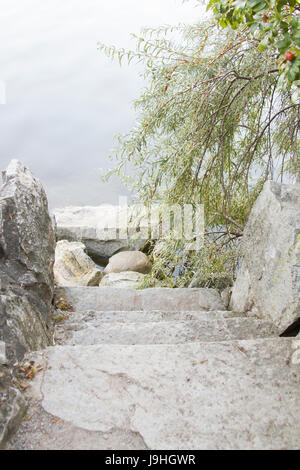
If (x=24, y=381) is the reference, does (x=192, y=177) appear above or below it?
above

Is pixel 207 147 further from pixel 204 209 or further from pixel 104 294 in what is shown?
pixel 104 294

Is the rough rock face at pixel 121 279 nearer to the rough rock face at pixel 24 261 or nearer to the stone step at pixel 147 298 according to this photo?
the stone step at pixel 147 298

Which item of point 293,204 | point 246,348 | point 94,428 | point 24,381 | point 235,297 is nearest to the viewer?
point 94,428

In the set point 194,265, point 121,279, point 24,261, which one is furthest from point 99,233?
point 24,261

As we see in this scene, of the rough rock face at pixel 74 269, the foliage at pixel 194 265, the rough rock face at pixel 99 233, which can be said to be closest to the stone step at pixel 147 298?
the foliage at pixel 194 265

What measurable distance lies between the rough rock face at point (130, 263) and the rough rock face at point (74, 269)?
1.00 feet

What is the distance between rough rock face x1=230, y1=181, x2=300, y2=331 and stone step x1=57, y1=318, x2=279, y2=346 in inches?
5.1

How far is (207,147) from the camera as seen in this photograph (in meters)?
3.00

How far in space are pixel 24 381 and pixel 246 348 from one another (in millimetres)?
883

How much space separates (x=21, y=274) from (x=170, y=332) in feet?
2.71

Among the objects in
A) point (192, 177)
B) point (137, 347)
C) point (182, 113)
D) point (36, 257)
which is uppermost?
point (182, 113)

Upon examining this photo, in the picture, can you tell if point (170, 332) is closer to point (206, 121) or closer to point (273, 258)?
point (273, 258)
